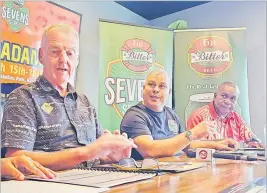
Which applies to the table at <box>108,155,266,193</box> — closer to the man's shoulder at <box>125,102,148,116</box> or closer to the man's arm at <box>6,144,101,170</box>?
the man's arm at <box>6,144,101,170</box>

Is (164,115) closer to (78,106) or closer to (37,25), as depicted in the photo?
(78,106)

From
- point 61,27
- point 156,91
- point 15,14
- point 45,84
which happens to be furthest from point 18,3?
point 156,91

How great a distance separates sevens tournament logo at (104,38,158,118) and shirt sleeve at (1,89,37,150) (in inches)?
26.0

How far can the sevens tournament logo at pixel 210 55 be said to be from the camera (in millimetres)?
2381

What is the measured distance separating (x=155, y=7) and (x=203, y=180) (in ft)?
4.49

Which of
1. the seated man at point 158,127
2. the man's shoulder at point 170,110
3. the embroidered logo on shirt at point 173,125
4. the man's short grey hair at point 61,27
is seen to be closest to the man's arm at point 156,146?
the seated man at point 158,127


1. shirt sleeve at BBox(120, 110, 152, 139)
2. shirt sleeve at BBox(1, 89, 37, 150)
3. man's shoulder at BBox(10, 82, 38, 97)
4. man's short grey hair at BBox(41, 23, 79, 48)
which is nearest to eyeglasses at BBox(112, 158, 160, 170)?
shirt sleeve at BBox(1, 89, 37, 150)

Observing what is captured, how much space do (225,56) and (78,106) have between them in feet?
3.54

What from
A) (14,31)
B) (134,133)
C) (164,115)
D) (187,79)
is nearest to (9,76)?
(14,31)

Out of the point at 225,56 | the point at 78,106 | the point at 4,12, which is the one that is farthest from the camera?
the point at 225,56

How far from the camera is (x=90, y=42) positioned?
80.3 inches

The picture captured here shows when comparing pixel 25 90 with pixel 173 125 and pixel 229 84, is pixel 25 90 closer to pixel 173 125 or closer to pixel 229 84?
pixel 173 125

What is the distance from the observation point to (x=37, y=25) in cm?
173

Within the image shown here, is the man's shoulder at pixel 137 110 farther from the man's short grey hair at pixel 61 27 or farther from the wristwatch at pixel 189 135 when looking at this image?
the man's short grey hair at pixel 61 27
